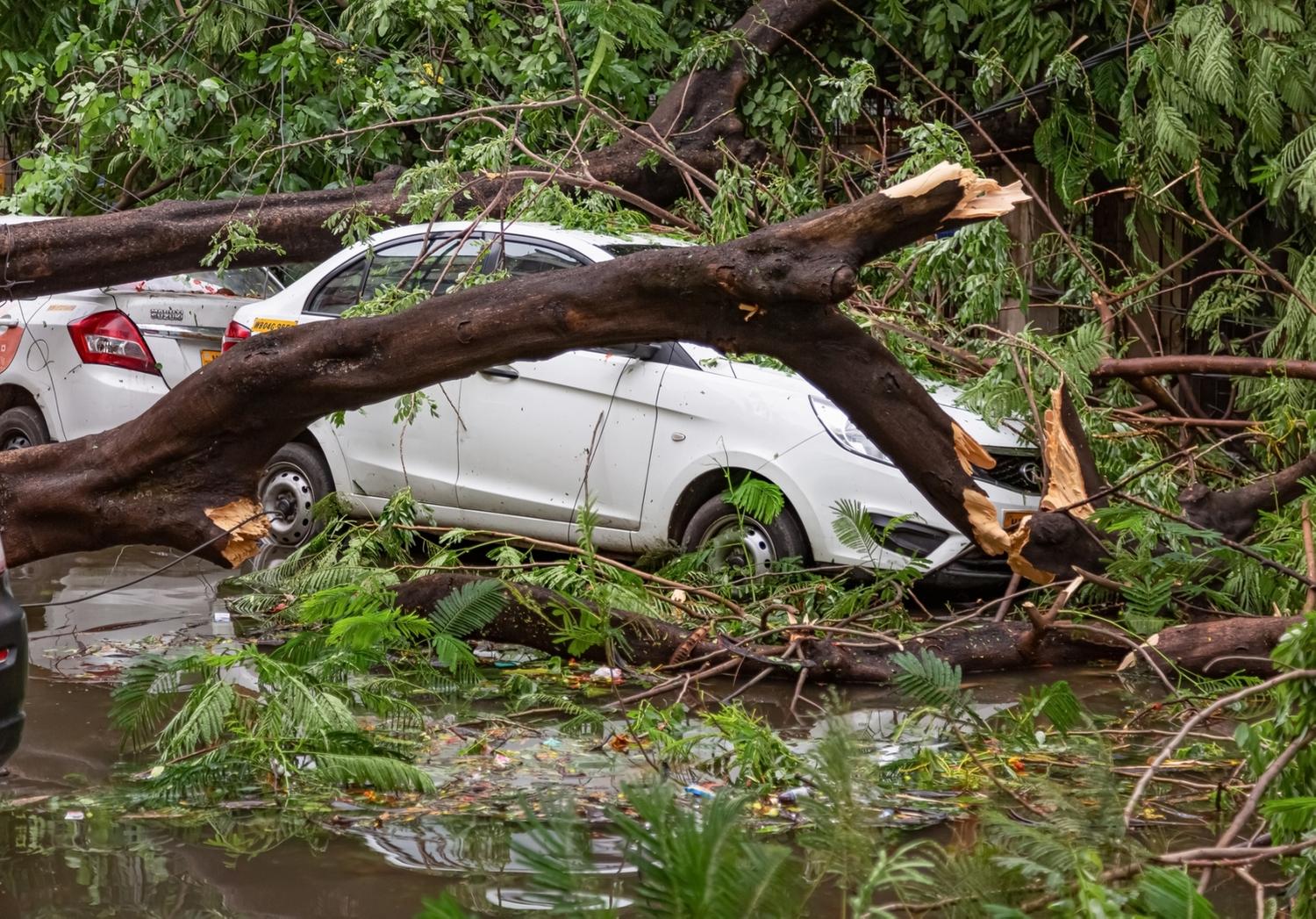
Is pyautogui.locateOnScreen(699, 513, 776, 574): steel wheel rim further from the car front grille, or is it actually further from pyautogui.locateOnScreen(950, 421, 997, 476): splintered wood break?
pyautogui.locateOnScreen(950, 421, 997, 476): splintered wood break

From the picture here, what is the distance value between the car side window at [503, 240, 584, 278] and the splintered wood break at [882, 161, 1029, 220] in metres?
2.92

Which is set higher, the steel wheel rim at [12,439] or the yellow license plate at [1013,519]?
the steel wheel rim at [12,439]

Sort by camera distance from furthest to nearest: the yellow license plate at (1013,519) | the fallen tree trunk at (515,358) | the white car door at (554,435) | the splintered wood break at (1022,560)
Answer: the white car door at (554,435), the yellow license plate at (1013,519), the splintered wood break at (1022,560), the fallen tree trunk at (515,358)

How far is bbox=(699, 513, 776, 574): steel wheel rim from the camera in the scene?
663 cm

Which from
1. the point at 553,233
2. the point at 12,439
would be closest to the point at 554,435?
the point at 553,233

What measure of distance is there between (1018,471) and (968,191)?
2.30 m

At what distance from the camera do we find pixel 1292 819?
9.65 ft

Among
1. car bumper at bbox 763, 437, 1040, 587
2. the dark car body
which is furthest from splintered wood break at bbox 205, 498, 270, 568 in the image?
car bumper at bbox 763, 437, 1040, 587

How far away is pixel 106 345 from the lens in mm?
8914

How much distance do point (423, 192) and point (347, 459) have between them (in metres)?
1.60

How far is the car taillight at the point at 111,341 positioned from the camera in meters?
8.90

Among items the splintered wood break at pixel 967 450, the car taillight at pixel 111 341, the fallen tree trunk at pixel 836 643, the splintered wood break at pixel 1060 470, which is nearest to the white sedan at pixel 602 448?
the splintered wood break at pixel 1060 470

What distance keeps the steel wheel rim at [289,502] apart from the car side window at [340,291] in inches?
36.5

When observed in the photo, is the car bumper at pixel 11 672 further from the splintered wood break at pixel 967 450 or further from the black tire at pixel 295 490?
the black tire at pixel 295 490
